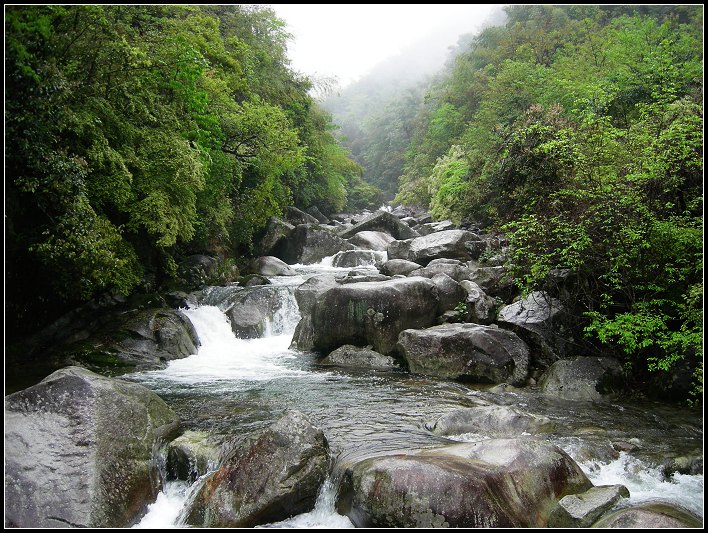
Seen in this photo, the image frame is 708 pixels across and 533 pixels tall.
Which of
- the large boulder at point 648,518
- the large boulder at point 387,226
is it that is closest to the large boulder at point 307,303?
the large boulder at point 648,518

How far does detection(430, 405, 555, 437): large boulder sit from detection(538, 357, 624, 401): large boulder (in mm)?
2115

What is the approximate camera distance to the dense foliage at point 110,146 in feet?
26.8

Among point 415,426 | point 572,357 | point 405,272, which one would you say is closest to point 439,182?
point 405,272

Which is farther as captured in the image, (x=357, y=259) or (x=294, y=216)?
(x=294, y=216)

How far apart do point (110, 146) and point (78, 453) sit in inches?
300

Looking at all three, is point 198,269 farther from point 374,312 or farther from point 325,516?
point 325,516

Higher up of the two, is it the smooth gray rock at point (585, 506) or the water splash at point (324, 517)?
the smooth gray rock at point (585, 506)

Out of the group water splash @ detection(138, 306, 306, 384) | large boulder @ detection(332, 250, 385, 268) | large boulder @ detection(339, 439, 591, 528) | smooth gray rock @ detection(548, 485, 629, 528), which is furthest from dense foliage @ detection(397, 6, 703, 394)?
large boulder @ detection(332, 250, 385, 268)

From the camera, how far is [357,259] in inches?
882

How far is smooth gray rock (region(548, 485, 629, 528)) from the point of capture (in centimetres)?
511

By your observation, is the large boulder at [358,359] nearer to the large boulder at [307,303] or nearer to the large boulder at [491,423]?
the large boulder at [307,303]

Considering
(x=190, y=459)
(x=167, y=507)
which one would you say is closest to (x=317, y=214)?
(x=190, y=459)

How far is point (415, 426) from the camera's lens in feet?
25.3

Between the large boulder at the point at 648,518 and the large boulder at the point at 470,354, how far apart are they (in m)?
5.24
